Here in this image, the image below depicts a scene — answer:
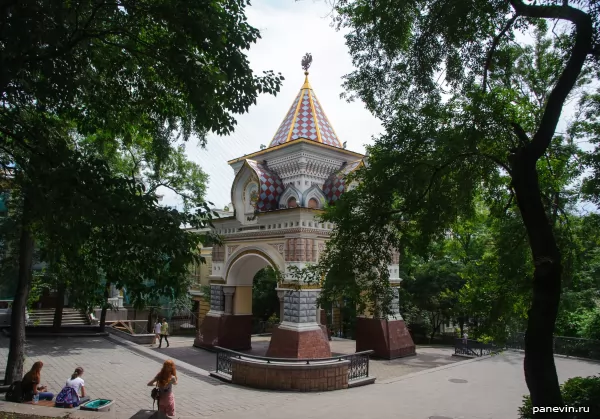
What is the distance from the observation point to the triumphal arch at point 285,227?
46.3 ft

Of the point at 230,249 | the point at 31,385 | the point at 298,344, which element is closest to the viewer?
the point at 31,385

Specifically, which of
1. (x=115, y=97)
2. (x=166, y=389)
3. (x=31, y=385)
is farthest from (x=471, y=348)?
(x=115, y=97)

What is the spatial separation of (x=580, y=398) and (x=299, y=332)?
7931mm

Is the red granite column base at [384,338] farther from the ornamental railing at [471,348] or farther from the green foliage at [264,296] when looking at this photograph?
the green foliage at [264,296]

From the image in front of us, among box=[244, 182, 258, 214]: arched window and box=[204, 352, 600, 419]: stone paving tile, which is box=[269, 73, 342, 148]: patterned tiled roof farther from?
box=[204, 352, 600, 419]: stone paving tile

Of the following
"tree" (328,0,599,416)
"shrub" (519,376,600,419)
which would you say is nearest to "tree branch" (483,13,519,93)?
"tree" (328,0,599,416)

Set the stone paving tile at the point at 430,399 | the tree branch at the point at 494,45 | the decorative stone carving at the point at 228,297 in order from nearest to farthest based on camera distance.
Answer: the tree branch at the point at 494,45
the stone paving tile at the point at 430,399
the decorative stone carving at the point at 228,297

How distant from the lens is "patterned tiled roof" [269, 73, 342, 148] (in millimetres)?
16641

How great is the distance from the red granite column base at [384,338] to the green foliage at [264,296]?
32.5ft

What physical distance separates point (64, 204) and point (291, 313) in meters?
10.4

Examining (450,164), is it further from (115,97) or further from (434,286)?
(434,286)

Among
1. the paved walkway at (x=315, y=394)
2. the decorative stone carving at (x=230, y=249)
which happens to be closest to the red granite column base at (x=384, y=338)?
the paved walkway at (x=315, y=394)

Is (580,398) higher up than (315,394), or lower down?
higher up

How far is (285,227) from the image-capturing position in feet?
49.3
